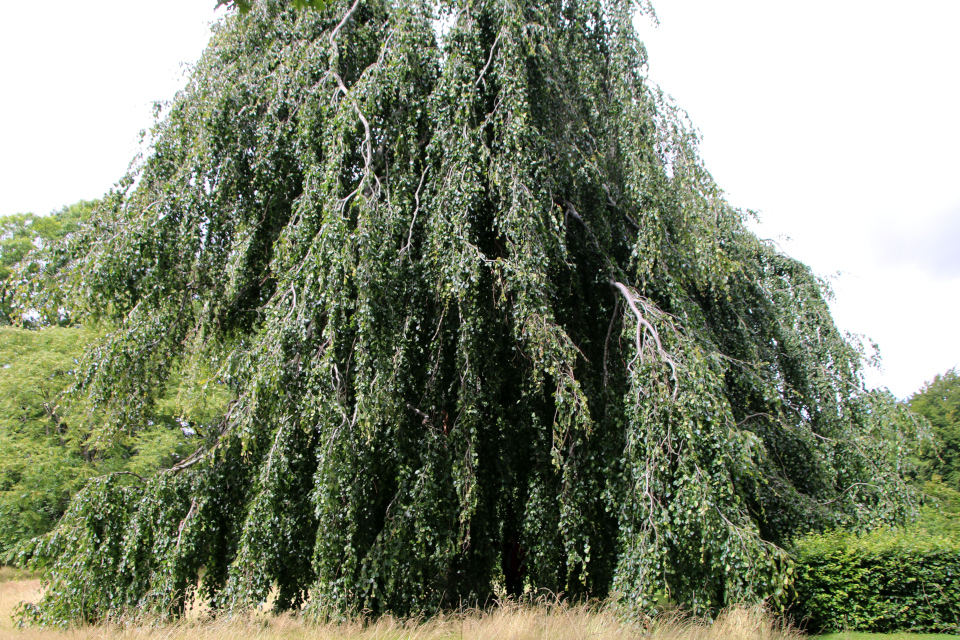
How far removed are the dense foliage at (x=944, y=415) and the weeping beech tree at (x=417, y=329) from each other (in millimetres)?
26302

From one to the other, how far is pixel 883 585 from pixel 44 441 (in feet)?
55.3

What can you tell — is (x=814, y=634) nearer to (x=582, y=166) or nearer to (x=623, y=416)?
(x=623, y=416)

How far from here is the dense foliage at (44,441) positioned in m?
13.7

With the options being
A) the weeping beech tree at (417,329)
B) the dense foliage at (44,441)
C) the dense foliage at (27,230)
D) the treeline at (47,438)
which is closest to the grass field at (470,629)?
the weeping beech tree at (417,329)

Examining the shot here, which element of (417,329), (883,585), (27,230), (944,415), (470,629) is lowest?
(470,629)

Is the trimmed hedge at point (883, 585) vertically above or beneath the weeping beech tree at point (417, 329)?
beneath

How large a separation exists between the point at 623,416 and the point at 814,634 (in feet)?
11.2

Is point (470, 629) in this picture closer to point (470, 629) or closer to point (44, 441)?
point (470, 629)

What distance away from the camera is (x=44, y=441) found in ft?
47.2

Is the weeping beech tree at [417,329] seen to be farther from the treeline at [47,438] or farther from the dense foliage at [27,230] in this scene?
the dense foliage at [27,230]

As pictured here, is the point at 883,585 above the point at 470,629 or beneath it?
above

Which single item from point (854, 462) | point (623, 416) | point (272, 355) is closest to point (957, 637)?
point (854, 462)

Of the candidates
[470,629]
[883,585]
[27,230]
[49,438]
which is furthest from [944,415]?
[27,230]

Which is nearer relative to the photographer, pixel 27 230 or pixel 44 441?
pixel 44 441
